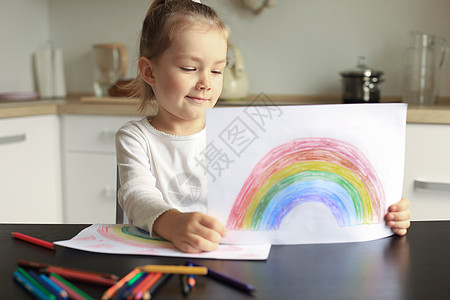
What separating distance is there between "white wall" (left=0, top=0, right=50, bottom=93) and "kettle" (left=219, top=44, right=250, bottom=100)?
1195 mm

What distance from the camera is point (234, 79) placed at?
2.40 m

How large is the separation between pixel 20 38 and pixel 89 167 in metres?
0.95

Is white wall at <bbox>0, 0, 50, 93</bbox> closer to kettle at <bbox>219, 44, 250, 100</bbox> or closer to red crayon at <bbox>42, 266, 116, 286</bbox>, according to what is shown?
kettle at <bbox>219, 44, 250, 100</bbox>

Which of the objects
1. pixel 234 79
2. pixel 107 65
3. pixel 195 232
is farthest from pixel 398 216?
pixel 107 65

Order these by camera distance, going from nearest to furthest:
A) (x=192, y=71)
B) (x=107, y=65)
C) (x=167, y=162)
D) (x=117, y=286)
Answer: (x=117, y=286) < (x=192, y=71) < (x=167, y=162) < (x=107, y=65)

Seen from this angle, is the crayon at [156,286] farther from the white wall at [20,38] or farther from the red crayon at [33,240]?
the white wall at [20,38]

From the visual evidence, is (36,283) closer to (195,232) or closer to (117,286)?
(117,286)

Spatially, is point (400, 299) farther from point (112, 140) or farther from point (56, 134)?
point (56, 134)

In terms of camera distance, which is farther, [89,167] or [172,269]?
[89,167]

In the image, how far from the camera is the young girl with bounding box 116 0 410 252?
1013 mm

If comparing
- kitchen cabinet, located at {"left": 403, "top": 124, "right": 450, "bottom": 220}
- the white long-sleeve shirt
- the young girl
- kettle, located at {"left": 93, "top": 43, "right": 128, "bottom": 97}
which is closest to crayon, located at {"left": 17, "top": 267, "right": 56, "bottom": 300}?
the young girl

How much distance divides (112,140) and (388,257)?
175 centimetres

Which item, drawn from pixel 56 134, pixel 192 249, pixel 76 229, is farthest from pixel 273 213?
pixel 56 134

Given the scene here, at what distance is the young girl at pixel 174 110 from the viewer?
3.32ft
